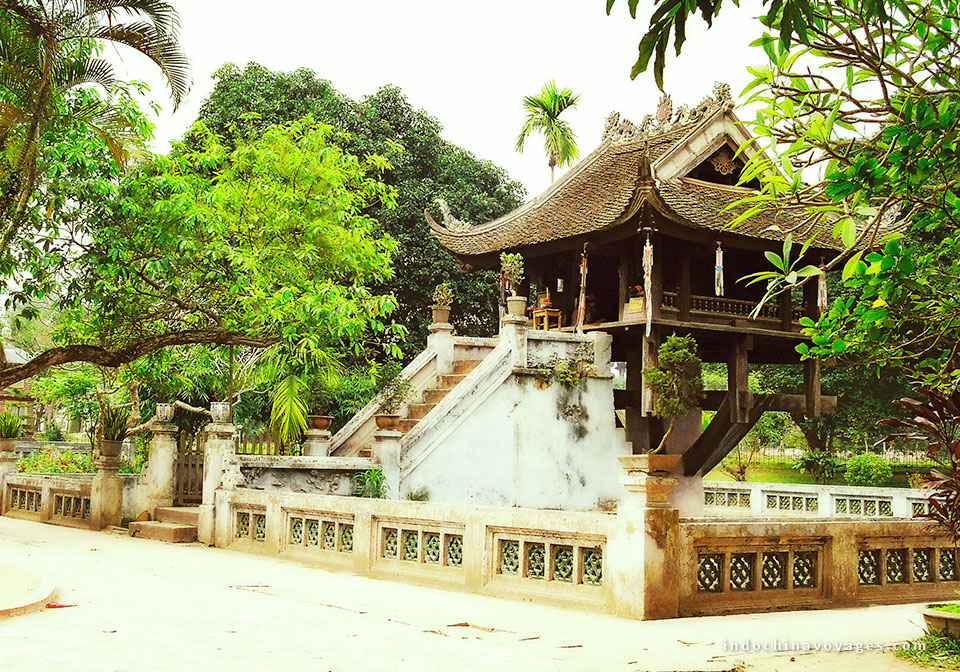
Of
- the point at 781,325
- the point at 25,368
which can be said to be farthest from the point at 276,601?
the point at 781,325

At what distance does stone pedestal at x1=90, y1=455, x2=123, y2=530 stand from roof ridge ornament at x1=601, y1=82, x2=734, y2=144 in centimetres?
1197

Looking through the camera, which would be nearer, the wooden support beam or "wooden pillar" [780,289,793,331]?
"wooden pillar" [780,289,793,331]

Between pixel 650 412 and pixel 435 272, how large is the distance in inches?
382

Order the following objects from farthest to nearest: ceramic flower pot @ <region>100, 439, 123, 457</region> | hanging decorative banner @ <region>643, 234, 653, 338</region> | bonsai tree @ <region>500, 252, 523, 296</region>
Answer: bonsai tree @ <region>500, 252, 523, 296</region> < hanging decorative banner @ <region>643, 234, 653, 338</region> < ceramic flower pot @ <region>100, 439, 123, 457</region>

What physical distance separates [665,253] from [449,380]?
4.70 metres

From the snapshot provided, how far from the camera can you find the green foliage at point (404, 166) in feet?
85.1

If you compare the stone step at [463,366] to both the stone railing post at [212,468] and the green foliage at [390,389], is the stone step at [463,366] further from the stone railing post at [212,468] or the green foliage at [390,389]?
the stone railing post at [212,468]

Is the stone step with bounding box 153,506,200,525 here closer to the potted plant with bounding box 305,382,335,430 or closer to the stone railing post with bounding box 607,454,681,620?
the potted plant with bounding box 305,382,335,430

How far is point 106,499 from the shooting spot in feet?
50.6

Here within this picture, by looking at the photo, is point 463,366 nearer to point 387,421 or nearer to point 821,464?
point 387,421

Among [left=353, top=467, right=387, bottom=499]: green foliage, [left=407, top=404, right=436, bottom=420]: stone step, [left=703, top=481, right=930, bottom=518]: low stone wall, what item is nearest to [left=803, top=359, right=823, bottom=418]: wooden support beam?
[left=703, top=481, right=930, bottom=518]: low stone wall

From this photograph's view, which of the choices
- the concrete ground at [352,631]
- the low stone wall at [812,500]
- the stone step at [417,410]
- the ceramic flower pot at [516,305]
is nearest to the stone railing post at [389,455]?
the stone step at [417,410]

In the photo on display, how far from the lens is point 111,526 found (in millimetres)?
15320

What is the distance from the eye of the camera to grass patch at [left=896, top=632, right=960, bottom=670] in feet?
20.1
